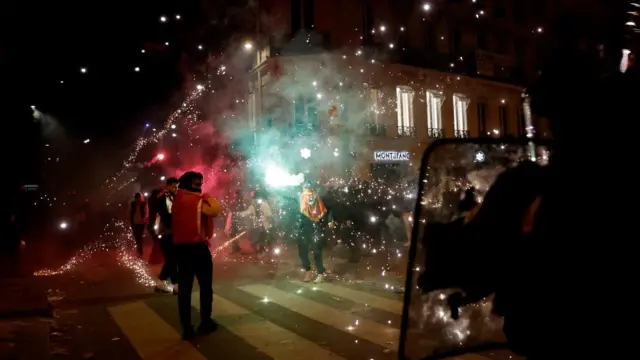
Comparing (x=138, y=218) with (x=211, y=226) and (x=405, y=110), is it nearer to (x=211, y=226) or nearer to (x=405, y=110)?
(x=211, y=226)

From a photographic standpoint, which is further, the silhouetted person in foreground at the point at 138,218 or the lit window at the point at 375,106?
the lit window at the point at 375,106

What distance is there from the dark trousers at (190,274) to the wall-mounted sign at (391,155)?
1673 cm

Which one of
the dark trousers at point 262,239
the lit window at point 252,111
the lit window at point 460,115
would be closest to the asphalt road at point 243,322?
the dark trousers at point 262,239

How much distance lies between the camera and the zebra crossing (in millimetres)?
5621

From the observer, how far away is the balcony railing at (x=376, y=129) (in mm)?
22422

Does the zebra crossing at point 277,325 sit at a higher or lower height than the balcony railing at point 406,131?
lower

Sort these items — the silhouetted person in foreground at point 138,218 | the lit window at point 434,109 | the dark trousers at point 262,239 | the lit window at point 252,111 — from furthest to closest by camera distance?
the lit window at point 434,109 → the lit window at point 252,111 → the silhouetted person in foreground at point 138,218 → the dark trousers at point 262,239

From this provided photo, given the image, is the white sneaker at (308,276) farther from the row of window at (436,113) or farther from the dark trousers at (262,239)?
the row of window at (436,113)

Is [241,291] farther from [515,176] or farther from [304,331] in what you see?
[515,176]

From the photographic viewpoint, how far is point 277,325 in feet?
21.9

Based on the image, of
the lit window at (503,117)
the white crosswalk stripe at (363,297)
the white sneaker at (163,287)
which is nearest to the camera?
the white crosswalk stripe at (363,297)

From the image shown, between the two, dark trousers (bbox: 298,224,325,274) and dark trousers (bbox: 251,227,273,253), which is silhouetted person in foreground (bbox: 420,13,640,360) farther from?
dark trousers (bbox: 251,227,273,253)

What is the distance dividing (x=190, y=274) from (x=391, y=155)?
56.9 ft

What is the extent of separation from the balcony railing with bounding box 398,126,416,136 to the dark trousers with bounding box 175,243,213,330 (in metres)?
18.0
